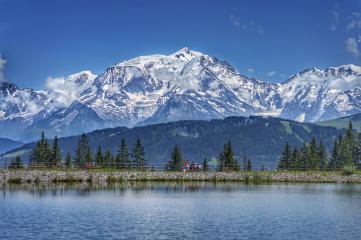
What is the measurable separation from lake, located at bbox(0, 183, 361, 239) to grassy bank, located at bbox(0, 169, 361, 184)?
15.5 m

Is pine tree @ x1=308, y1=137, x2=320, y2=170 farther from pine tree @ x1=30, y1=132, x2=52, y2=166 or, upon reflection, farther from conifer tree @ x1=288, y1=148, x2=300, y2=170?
pine tree @ x1=30, y1=132, x2=52, y2=166

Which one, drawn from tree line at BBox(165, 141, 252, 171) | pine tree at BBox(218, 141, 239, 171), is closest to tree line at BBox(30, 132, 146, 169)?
tree line at BBox(165, 141, 252, 171)

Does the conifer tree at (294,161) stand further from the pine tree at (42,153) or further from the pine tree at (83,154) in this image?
the pine tree at (42,153)

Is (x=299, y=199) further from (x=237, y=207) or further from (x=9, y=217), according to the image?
(x=9, y=217)

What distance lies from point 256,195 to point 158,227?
43970mm

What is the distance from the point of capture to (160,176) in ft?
476

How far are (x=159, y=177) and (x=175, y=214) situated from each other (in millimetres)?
68515

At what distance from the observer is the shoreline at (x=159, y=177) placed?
12875 cm

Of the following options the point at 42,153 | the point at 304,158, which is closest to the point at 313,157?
the point at 304,158

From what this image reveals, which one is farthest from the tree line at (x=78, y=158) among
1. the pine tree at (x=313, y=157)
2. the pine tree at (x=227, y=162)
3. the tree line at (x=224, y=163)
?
the pine tree at (x=313, y=157)

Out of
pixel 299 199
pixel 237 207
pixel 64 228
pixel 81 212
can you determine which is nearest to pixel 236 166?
pixel 299 199

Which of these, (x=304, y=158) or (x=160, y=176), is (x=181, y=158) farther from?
(x=304, y=158)

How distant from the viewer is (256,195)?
106312 millimetres

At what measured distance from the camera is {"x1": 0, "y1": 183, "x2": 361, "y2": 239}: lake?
60938mm
